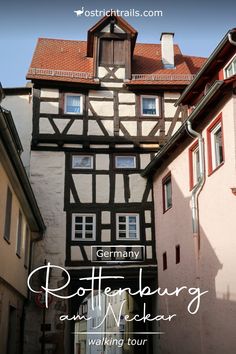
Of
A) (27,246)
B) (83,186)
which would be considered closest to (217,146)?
(83,186)

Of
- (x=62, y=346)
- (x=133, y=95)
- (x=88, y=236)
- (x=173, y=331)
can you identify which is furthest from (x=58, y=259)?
(x=133, y=95)

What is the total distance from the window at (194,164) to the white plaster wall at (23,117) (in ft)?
24.0

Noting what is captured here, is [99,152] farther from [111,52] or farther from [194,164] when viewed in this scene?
[194,164]

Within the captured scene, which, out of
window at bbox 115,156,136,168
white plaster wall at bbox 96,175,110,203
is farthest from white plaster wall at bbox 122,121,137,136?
white plaster wall at bbox 96,175,110,203

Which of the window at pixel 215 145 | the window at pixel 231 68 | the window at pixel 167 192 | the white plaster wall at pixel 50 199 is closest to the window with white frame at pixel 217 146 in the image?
the window at pixel 215 145

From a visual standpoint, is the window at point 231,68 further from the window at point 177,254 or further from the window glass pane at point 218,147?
the window at point 177,254

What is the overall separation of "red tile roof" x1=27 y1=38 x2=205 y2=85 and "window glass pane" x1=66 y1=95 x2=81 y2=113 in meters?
0.67

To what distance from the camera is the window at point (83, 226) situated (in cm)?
1930

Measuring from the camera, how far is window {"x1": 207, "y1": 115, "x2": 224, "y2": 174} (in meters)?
13.4

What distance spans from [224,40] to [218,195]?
4.13 meters

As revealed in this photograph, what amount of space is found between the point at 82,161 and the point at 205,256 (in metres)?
7.61

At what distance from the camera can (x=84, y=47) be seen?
23469 millimetres

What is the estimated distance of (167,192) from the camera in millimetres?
18469

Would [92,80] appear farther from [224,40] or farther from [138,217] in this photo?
[224,40]
